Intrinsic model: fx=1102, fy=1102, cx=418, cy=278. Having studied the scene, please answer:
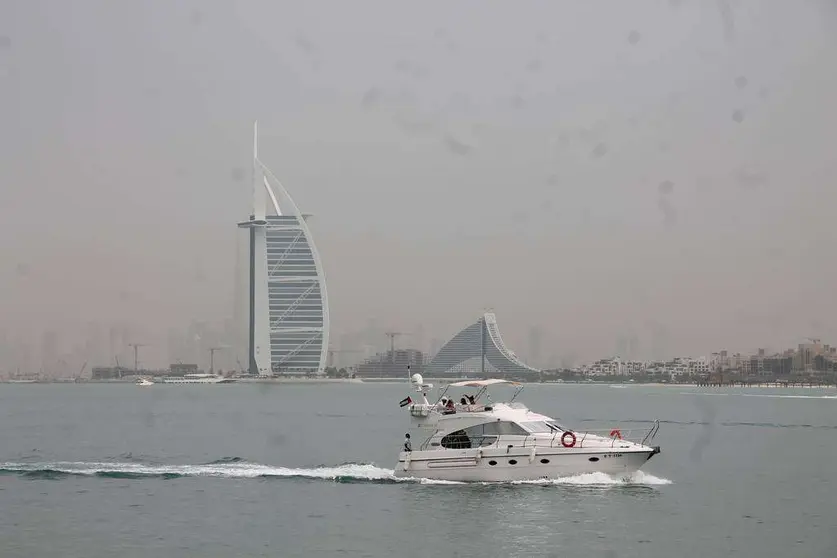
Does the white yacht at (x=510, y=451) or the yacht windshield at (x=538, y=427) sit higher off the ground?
the yacht windshield at (x=538, y=427)

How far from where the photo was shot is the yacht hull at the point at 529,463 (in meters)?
43.5

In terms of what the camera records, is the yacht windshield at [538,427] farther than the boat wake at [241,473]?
No

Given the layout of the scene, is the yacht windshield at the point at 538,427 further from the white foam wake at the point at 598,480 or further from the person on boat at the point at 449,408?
the person on boat at the point at 449,408

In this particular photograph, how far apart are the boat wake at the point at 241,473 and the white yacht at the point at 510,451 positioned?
0.46m

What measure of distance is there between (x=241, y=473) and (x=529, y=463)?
1460 centimetres

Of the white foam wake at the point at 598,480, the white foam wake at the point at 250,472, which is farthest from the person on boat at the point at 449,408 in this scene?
the white foam wake at the point at 598,480

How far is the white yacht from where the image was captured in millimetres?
43500

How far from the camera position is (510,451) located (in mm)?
43562

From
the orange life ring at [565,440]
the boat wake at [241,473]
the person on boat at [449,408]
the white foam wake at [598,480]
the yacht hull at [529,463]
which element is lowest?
the boat wake at [241,473]

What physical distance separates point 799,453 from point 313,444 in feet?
99.6

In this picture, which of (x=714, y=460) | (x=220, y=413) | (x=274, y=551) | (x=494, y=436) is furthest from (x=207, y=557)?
(x=220, y=413)

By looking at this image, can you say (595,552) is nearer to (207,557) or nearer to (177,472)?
(207,557)

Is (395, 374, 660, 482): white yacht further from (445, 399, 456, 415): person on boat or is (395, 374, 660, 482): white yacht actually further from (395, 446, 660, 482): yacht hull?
(445, 399, 456, 415): person on boat

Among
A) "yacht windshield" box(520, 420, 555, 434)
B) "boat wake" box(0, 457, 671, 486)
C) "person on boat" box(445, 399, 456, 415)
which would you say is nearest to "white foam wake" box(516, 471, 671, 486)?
"boat wake" box(0, 457, 671, 486)
